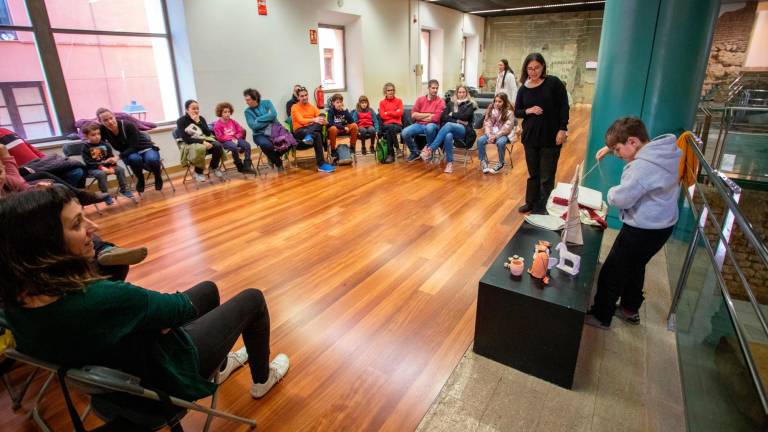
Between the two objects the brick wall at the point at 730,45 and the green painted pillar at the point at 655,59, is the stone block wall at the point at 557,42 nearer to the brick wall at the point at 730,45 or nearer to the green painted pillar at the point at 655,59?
the brick wall at the point at 730,45

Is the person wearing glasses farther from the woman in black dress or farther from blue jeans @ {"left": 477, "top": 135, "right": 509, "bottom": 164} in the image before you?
the woman in black dress

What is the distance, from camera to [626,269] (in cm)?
225

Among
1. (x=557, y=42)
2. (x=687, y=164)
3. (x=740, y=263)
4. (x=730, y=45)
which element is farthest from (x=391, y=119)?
(x=730, y=45)

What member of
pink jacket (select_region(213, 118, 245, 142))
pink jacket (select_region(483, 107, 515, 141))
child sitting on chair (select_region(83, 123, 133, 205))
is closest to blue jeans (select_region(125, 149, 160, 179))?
child sitting on chair (select_region(83, 123, 133, 205))

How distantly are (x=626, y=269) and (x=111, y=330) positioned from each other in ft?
7.78

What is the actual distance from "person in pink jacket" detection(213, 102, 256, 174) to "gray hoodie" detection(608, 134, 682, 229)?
5.13 meters

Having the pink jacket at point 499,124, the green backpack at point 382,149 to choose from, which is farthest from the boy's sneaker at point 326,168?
the pink jacket at point 499,124

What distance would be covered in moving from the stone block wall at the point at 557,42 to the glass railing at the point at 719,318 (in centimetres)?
1517

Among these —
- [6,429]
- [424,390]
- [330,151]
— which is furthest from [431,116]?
[6,429]

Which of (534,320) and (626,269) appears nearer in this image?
(534,320)

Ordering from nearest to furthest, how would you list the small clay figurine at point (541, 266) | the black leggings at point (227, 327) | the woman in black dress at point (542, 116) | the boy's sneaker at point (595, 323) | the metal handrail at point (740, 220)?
the metal handrail at point (740, 220)
the black leggings at point (227, 327)
the small clay figurine at point (541, 266)
the boy's sneaker at point (595, 323)
the woman in black dress at point (542, 116)

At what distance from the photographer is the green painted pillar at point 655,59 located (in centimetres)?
318

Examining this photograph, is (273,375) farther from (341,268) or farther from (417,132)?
(417,132)

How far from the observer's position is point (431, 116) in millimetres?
6430
